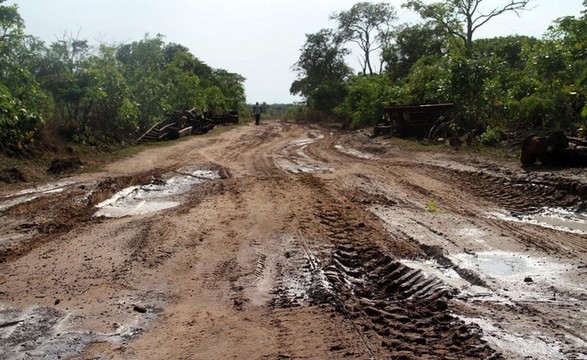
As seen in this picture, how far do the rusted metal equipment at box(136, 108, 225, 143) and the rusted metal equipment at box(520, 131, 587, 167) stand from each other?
15.2 metres

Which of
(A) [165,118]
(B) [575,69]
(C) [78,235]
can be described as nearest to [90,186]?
(C) [78,235]

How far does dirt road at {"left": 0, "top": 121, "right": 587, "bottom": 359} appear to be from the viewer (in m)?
4.05

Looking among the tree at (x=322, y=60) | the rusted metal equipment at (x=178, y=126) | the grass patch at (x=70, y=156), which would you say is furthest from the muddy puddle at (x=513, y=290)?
the tree at (x=322, y=60)

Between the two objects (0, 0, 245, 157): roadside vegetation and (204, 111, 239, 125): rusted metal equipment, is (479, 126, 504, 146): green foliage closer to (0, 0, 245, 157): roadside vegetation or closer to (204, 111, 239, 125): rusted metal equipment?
(0, 0, 245, 157): roadside vegetation

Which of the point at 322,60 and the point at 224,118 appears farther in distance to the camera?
the point at 322,60

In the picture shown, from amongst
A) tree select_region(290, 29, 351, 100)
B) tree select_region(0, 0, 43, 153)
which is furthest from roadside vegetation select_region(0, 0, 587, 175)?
tree select_region(290, 29, 351, 100)

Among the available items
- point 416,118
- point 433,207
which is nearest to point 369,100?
point 416,118

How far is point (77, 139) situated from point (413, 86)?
14.0m

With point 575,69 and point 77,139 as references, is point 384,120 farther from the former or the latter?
→ point 77,139

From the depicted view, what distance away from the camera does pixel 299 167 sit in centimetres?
1479

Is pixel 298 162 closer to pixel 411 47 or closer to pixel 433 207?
pixel 433 207

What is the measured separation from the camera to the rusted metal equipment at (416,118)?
66.4 ft

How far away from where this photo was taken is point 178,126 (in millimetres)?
Answer: 26406

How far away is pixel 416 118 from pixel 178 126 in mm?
11644
